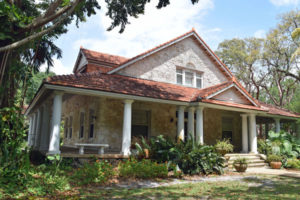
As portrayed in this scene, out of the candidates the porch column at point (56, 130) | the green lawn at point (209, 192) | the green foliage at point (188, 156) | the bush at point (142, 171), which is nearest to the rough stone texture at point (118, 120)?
the green foliage at point (188, 156)

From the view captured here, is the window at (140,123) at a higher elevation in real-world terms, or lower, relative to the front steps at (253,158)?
higher

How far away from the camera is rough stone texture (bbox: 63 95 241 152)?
520 inches

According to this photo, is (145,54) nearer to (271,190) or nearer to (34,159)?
(34,159)

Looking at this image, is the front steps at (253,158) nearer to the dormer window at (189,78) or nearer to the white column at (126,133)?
the dormer window at (189,78)

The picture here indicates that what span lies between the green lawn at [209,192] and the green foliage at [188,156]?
188 cm

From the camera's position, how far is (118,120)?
13.6 meters

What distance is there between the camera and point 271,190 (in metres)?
7.87

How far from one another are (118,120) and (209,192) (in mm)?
7422

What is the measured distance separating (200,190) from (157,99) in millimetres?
5458

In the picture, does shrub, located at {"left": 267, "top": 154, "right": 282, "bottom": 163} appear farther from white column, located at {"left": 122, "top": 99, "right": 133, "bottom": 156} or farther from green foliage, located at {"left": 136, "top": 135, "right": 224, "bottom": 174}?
white column, located at {"left": 122, "top": 99, "right": 133, "bottom": 156}

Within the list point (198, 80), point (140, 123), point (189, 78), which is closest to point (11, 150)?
point (140, 123)

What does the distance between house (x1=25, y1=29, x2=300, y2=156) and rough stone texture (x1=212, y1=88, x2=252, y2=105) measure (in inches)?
2.3

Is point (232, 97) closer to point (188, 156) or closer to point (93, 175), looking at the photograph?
point (188, 156)

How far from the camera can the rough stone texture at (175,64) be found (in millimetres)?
15312
